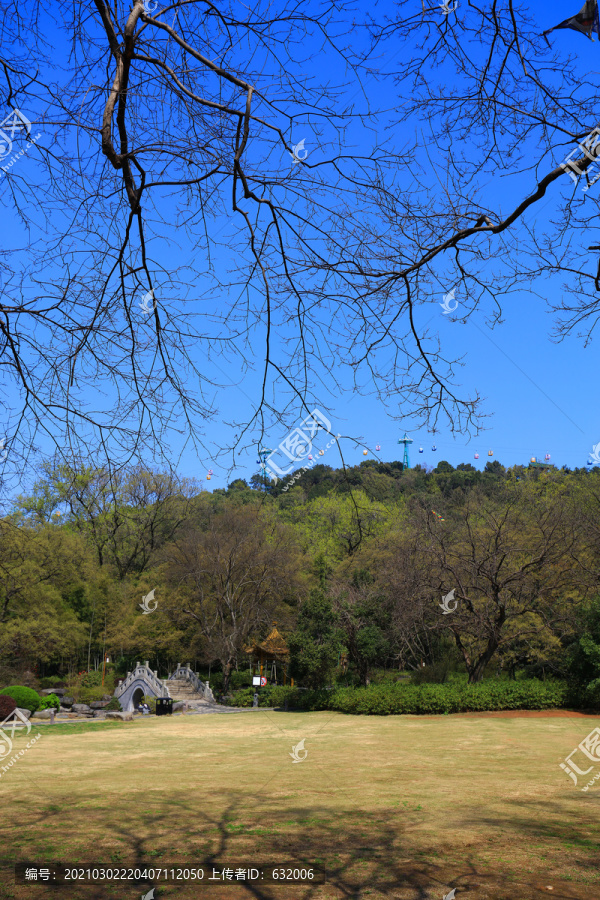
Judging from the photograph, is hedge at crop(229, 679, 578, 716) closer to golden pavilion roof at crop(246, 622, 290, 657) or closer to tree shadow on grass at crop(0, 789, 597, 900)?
golden pavilion roof at crop(246, 622, 290, 657)

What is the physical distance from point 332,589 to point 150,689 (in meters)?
10.4

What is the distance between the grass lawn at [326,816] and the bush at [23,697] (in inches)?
376

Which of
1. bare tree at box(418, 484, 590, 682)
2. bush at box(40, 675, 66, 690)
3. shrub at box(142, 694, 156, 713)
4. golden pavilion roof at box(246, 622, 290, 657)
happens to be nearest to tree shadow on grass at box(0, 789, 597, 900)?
bare tree at box(418, 484, 590, 682)

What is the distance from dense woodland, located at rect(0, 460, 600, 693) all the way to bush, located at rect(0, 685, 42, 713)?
166 inches

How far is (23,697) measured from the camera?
24578mm

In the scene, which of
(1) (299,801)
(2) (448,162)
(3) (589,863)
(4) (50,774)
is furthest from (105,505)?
(4) (50,774)

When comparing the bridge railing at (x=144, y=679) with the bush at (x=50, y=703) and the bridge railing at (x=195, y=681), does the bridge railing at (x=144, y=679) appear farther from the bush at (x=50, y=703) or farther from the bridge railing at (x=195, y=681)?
the bush at (x=50, y=703)

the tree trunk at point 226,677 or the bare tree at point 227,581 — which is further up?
the bare tree at point 227,581

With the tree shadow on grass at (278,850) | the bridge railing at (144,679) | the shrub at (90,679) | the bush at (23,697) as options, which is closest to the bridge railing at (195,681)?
the bridge railing at (144,679)

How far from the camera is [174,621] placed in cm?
3622

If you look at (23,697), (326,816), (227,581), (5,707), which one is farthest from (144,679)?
(326,816)

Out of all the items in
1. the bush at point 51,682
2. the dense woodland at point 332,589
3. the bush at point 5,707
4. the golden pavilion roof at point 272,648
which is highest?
the dense woodland at point 332,589

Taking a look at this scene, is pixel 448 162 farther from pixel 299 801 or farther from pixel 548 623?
pixel 548 623

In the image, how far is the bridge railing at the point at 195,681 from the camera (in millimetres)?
31231
